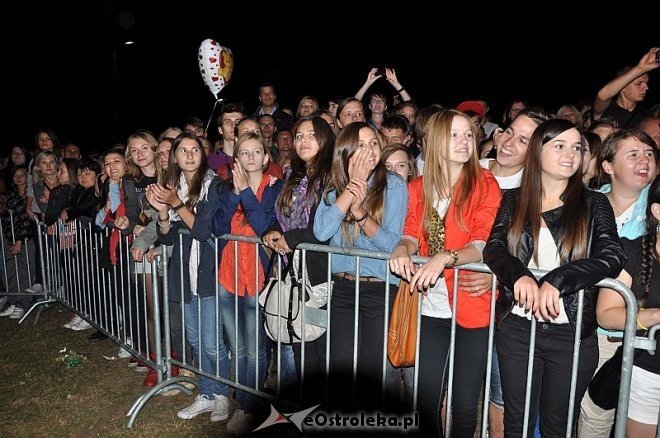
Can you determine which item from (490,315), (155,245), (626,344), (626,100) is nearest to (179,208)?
(155,245)

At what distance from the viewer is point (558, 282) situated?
8.16 feet

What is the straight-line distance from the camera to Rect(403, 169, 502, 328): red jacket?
9.95ft

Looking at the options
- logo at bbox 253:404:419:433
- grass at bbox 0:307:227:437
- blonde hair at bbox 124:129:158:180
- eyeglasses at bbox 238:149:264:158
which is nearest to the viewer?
logo at bbox 253:404:419:433

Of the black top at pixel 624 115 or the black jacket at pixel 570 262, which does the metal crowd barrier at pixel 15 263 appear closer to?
the black jacket at pixel 570 262

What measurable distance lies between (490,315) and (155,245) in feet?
10.6

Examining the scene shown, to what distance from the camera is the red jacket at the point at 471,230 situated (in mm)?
3033

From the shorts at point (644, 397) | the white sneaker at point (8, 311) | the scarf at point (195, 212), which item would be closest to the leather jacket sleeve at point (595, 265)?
the shorts at point (644, 397)

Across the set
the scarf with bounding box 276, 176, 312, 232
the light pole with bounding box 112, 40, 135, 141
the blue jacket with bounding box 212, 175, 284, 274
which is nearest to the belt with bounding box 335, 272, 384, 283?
the scarf with bounding box 276, 176, 312, 232

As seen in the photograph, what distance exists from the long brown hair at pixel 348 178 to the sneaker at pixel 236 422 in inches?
76.9

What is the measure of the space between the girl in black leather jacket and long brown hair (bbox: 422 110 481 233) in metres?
0.31

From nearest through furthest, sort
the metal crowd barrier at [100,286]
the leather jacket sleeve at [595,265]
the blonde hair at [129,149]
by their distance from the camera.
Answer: the leather jacket sleeve at [595,265], the metal crowd barrier at [100,286], the blonde hair at [129,149]

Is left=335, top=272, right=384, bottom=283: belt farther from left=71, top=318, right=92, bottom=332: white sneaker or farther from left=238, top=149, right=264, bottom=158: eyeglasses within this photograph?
left=71, top=318, right=92, bottom=332: white sneaker

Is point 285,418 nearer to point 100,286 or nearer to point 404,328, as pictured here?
point 404,328

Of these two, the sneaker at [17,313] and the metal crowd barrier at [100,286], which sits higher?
the metal crowd barrier at [100,286]
